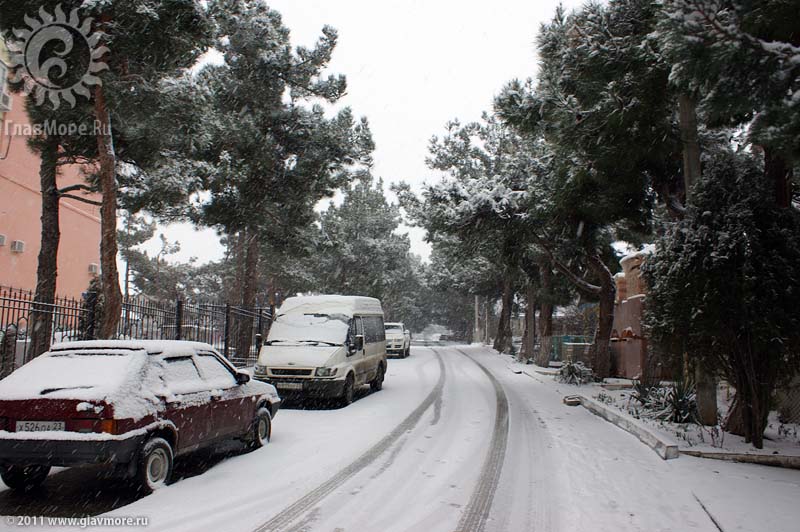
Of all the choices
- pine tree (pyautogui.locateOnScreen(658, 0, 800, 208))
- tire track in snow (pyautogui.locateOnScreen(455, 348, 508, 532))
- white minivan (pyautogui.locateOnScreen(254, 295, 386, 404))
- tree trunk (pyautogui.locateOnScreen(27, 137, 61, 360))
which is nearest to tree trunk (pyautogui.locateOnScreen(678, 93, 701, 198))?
pine tree (pyautogui.locateOnScreen(658, 0, 800, 208))

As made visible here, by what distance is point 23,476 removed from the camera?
5.61 metres

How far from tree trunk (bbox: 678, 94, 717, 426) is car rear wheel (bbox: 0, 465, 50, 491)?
923cm

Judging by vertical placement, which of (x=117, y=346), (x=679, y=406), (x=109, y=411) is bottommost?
(x=679, y=406)

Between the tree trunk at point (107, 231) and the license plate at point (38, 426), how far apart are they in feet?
18.6

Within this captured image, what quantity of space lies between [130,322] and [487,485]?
975cm

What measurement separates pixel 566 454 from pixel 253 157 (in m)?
16.6

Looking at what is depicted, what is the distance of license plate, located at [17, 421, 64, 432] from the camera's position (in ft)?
16.9

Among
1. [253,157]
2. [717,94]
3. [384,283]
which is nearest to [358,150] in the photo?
[253,157]

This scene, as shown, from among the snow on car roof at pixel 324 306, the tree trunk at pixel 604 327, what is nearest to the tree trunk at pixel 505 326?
the tree trunk at pixel 604 327

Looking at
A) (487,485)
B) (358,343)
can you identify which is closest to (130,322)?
(358,343)

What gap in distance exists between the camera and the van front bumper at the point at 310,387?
11422 millimetres

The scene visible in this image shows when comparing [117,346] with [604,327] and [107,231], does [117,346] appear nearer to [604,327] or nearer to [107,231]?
[107,231]

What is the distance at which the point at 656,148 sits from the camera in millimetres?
11148

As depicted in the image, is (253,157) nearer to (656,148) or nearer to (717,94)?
(656,148)
